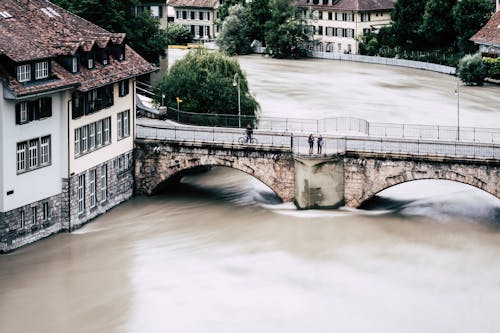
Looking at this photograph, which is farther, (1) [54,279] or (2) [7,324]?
(1) [54,279]

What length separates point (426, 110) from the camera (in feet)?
369

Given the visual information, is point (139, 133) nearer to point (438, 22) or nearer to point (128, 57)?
point (128, 57)

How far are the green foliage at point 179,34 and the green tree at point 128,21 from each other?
65.4 metres

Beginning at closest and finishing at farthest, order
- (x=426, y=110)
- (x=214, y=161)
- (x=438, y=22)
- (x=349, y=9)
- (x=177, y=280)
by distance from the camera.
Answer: (x=177, y=280) → (x=214, y=161) → (x=426, y=110) → (x=438, y=22) → (x=349, y=9)

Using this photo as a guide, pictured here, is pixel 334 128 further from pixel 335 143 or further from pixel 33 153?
pixel 33 153

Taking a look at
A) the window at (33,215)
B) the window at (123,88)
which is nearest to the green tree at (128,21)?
the window at (123,88)

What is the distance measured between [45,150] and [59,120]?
2.16 metres

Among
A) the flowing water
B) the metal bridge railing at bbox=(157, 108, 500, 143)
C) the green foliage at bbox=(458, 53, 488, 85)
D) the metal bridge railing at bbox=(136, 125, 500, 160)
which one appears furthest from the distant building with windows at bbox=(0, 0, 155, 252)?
the green foliage at bbox=(458, 53, 488, 85)

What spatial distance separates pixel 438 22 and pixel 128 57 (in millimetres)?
72363

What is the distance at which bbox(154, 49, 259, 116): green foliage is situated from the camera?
89.9 m

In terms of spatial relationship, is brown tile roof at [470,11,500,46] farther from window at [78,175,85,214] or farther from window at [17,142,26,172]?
window at [17,142,26,172]

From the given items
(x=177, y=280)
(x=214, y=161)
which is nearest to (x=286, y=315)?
(x=177, y=280)

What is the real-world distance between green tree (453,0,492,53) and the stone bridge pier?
68705 mm

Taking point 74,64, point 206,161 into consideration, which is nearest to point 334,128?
point 206,161
